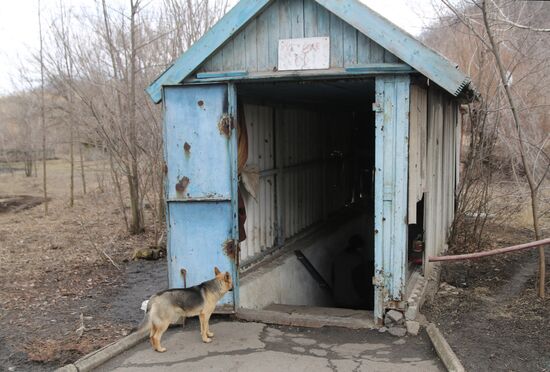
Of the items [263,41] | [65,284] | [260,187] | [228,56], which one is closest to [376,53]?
[263,41]

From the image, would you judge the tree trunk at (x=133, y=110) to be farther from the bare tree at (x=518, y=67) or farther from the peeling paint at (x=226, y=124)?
the bare tree at (x=518, y=67)

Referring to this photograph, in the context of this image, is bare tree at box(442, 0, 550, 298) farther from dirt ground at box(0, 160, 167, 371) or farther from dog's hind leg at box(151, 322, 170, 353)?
dirt ground at box(0, 160, 167, 371)

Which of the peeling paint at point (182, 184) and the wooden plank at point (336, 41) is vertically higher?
the wooden plank at point (336, 41)

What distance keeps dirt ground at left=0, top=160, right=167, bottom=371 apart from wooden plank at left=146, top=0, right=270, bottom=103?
2987 mm

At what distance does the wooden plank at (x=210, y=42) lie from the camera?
19.0 feet

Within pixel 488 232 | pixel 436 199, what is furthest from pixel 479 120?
pixel 488 232

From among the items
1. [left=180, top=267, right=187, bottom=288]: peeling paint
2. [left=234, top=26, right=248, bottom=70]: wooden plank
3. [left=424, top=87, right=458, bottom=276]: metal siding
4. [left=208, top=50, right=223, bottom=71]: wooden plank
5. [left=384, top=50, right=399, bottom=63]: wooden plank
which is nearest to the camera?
[left=384, top=50, right=399, bottom=63]: wooden plank

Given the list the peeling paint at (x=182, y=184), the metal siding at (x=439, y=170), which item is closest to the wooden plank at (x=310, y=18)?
the metal siding at (x=439, y=170)

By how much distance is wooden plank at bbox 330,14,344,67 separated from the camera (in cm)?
566

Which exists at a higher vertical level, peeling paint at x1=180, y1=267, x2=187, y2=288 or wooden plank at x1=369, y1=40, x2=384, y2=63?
wooden plank at x1=369, y1=40, x2=384, y2=63

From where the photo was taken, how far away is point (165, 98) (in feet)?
20.2

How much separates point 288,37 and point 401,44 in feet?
4.24

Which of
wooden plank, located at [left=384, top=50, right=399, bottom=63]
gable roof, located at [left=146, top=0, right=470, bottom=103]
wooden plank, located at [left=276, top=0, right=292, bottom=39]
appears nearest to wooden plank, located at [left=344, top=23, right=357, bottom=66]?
gable roof, located at [left=146, top=0, right=470, bottom=103]

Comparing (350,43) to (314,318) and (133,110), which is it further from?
(133,110)
